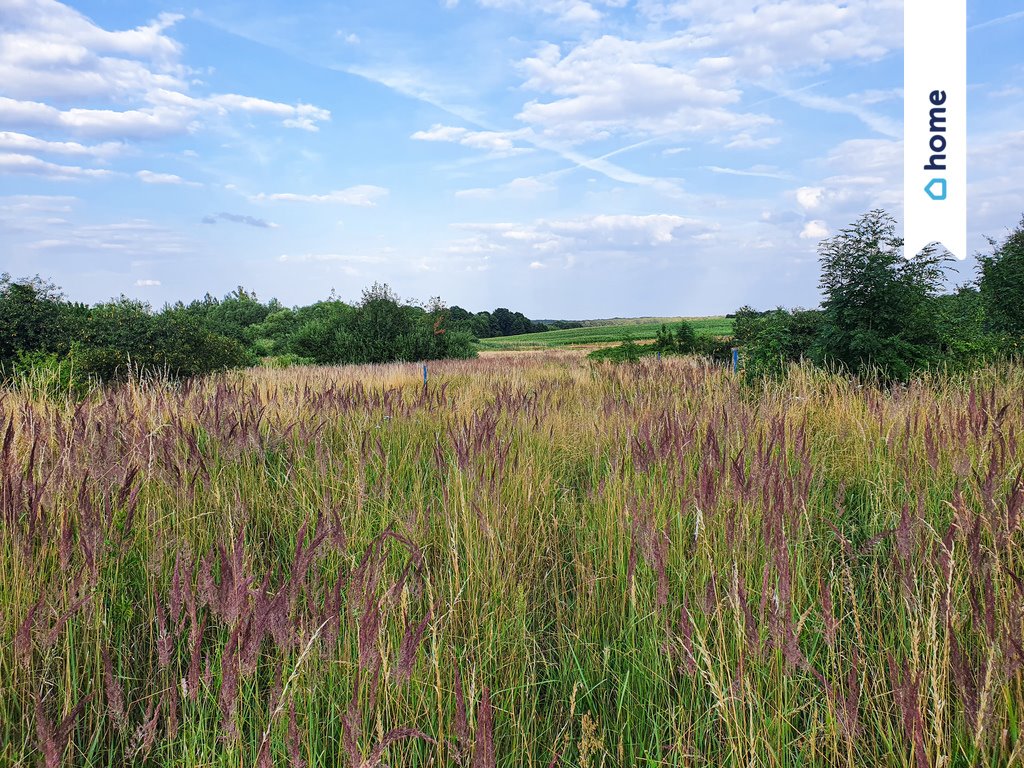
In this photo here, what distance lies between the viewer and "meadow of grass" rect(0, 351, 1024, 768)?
1.45 metres

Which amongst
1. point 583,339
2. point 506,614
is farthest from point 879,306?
point 583,339

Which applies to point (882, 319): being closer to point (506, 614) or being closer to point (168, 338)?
point (506, 614)

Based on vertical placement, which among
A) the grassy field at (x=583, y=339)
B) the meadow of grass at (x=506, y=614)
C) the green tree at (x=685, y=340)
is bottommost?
the meadow of grass at (x=506, y=614)

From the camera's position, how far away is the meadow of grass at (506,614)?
56.9 inches

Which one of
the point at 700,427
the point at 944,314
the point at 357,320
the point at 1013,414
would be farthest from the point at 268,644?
the point at 357,320

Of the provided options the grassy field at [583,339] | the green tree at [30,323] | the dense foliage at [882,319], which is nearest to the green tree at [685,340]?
the dense foliage at [882,319]

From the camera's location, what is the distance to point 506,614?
234cm

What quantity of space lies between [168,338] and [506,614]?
14.8 m

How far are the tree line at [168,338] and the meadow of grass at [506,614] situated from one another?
4.05m

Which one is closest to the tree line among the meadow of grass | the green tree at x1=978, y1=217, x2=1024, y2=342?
the meadow of grass

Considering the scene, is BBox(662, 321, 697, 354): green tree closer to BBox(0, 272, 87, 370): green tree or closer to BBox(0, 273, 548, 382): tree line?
BBox(0, 273, 548, 382): tree line

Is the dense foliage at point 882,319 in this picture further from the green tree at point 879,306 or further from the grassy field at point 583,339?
the grassy field at point 583,339

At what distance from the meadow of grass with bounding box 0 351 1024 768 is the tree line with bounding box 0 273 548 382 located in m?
4.05

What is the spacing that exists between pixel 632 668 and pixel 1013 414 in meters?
4.35
